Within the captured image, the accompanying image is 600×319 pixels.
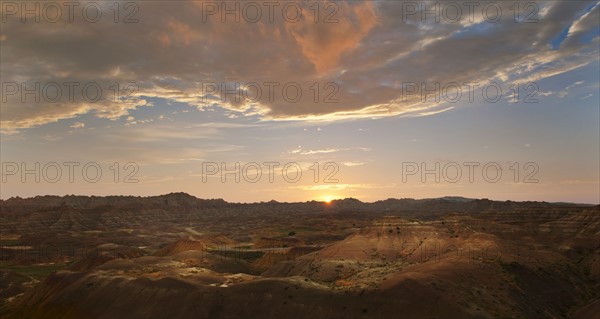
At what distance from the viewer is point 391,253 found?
79062 mm

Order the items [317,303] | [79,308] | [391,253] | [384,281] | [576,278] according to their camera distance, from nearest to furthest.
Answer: [317,303] → [384,281] → [79,308] → [576,278] → [391,253]

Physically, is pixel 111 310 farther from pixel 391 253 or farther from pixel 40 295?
pixel 391 253

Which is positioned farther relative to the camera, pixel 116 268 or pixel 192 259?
pixel 192 259

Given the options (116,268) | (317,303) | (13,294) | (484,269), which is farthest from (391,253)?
(13,294)

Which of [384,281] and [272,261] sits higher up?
[384,281]

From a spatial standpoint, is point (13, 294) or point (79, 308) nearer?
point (79, 308)

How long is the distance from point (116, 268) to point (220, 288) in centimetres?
2918

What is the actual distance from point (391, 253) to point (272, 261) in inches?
1139

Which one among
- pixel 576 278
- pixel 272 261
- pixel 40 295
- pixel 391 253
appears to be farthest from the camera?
pixel 272 261

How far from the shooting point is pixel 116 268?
70375 millimetres

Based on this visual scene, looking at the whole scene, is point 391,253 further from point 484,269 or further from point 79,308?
point 79,308

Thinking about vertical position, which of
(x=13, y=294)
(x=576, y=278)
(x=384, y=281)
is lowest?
(x=13, y=294)

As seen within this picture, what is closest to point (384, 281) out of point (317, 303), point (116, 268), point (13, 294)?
point (317, 303)

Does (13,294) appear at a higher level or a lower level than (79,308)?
lower
